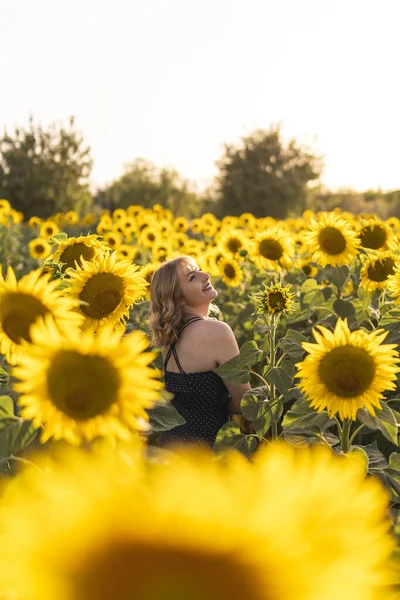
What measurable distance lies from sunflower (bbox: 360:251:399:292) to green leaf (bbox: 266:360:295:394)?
47.4 inches

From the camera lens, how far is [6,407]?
1.56 m

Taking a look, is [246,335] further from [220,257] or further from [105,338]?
[105,338]

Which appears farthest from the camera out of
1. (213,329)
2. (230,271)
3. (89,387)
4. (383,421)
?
(230,271)

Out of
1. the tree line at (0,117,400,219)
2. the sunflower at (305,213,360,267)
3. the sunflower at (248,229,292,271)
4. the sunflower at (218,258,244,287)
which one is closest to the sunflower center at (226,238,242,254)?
the sunflower at (218,258,244,287)

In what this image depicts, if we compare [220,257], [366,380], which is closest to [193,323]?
[366,380]

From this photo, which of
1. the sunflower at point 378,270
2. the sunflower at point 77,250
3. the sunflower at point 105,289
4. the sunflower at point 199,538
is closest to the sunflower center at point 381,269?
the sunflower at point 378,270

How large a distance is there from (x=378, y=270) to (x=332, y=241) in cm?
52

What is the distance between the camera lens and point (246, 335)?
17.4 ft

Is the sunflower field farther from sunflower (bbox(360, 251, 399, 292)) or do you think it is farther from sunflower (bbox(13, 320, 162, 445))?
sunflower (bbox(360, 251, 399, 292))

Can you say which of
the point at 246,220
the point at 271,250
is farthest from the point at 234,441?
the point at 246,220

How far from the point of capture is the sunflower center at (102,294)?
2.33 m

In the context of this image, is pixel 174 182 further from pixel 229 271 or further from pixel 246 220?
pixel 229 271

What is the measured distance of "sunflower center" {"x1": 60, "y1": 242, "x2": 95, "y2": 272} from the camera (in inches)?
107

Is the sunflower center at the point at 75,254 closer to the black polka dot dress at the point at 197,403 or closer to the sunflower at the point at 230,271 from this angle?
the black polka dot dress at the point at 197,403
